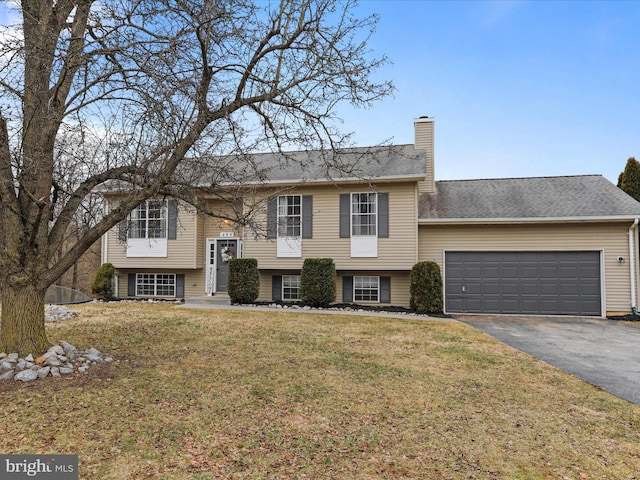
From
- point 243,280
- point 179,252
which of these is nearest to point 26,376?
point 243,280

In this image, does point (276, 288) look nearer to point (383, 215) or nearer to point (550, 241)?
point (383, 215)

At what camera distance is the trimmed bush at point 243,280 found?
11.7 metres

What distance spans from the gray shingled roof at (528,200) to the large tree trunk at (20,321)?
10144mm

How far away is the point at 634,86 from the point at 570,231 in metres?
5.75

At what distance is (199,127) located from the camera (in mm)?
5039

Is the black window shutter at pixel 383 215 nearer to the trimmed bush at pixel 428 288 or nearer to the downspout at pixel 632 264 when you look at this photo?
the trimmed bush at pixel 428 288

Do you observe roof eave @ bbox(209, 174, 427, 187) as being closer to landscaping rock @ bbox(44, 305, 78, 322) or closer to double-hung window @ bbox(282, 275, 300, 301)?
double-hung window @ bbox(282, 275, 300, 301)

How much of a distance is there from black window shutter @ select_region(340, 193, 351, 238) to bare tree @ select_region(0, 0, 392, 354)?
5989mm

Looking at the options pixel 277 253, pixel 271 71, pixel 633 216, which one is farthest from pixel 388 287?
pixel 271 71

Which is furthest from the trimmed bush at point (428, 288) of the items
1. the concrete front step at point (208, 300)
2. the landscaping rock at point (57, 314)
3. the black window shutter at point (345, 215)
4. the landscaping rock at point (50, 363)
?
the landscaping rock at point (57, 314)

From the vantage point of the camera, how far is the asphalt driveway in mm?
5344

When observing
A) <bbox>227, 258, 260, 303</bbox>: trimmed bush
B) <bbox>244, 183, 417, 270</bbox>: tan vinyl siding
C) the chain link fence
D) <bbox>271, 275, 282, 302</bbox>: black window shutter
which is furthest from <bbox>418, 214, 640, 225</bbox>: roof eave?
the chain link fence

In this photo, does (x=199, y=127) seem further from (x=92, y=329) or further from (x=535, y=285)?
(x=535, y=285)

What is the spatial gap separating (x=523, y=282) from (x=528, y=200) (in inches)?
111
